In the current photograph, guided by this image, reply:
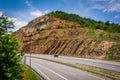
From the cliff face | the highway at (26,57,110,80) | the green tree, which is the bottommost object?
the highway at (26,57,110,80)

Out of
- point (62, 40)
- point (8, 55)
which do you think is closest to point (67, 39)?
point (62, 40)

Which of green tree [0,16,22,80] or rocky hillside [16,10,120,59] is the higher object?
rocky hillside [16,10,120,59]

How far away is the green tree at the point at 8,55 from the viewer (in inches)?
692

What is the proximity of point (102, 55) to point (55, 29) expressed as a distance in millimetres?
56836

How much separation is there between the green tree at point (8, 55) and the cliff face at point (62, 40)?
48.3m

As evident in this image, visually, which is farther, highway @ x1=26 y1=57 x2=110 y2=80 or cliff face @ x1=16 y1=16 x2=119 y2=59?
cliff face @ x1=16 y1=16 x2=119 y2=59

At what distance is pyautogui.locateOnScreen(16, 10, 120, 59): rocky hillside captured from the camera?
7606cm

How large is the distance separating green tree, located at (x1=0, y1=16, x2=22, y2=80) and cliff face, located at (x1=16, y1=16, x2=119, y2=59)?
4827 cm

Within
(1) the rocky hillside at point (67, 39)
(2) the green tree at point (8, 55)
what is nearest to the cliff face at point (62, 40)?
(1) the rocky hillside at point (67, 39)

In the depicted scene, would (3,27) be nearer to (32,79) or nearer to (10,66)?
(10,66)

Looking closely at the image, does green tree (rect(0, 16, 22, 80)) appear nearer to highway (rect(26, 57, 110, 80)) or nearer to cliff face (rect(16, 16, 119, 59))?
highway (rect(26, 57, 110, 80))

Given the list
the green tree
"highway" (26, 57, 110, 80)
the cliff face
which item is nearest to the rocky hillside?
the cliff face

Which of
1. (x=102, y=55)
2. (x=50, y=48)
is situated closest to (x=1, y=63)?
(x=102, y=55)

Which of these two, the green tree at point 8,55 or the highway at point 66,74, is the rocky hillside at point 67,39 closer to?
the highway at point 66,74
